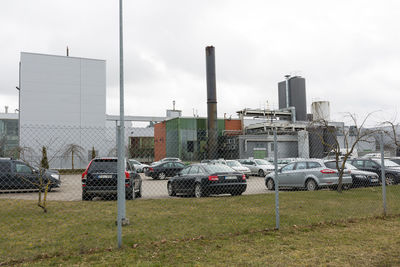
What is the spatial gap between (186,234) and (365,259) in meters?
3.05

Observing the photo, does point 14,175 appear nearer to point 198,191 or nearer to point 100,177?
point 100,177

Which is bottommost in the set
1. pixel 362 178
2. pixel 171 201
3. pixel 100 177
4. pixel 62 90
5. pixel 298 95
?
pixel 171 201

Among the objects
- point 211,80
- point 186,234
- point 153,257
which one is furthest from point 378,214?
point 211,80

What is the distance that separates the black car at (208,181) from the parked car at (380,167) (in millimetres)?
7949

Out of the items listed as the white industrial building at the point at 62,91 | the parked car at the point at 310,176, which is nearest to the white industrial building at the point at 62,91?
the white industrial building at the point at 62,91

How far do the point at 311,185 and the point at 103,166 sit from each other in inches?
347

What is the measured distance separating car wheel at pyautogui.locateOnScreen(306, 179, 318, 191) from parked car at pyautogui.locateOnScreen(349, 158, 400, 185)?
424cm

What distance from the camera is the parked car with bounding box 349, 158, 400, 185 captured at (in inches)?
674

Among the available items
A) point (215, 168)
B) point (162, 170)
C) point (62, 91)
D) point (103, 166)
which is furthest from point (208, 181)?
point (62, 91)

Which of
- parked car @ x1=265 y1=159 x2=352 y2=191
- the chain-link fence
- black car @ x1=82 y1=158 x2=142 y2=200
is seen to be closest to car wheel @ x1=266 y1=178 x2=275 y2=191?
the chain-link fence

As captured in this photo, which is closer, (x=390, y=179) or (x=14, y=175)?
(x=14, y=175)

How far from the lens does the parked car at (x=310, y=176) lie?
47.5 feet

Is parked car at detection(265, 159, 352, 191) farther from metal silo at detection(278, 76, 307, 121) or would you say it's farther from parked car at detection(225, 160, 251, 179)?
metal silo at detection(278, 76, 307, 121)

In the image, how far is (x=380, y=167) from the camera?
56.6ft
